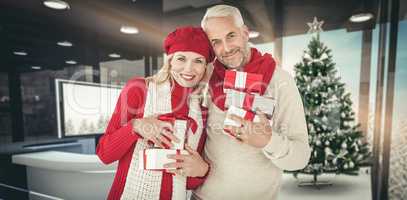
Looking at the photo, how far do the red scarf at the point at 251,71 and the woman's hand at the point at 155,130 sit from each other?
0.20 metres

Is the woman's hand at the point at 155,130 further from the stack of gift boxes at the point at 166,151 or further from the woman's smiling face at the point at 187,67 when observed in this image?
the woman's smiling face at the point at 187,67

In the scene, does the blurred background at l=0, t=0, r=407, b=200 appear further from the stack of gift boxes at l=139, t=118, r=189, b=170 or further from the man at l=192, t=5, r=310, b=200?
the stack of gift boxes at l=139, t=118, r=189, b=170

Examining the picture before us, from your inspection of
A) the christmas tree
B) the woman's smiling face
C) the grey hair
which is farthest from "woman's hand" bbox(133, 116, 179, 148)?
the christmas tree

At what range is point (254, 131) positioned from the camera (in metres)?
0.61

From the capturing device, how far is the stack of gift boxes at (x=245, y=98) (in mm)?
594

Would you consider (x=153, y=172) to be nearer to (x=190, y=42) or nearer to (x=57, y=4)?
(x=190, y=42)

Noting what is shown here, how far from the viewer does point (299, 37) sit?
2.48m

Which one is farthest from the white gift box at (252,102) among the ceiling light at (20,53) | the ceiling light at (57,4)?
the ceiling light at (20,53)

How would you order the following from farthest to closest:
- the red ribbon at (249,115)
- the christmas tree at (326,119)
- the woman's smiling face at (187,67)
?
1. the christmas tree at (326,119)
2. the woman's smiling face at (187,67)
3. the red ribbon at (249,115)

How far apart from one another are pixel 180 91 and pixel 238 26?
28 cm

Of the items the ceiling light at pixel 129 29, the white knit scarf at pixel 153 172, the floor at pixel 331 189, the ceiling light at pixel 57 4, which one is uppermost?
the ceiling light at pixel 57 4

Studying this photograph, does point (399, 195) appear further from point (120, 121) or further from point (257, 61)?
point (120, 121)

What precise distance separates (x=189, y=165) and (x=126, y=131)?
20 cm

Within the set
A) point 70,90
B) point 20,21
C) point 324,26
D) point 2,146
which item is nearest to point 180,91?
point 70,90
